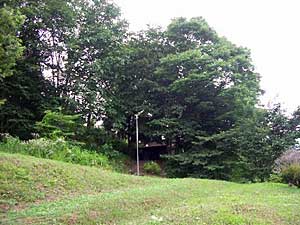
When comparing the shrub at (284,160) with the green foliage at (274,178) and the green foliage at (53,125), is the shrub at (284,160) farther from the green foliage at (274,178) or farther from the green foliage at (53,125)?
the green foliage at (53,125)

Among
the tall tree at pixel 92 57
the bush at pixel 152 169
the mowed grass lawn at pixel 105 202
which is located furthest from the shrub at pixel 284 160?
the tall tree at pixel 92 57

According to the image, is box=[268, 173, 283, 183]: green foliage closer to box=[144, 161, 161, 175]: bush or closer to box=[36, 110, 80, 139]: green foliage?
box=[144, 161, 161, 175]: bush

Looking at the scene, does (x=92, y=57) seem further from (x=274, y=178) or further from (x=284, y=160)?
(x=274, y=178)

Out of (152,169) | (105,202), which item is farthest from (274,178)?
(105,202)

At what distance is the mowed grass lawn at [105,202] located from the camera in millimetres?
6930

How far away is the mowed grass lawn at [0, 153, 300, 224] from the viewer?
6930mm

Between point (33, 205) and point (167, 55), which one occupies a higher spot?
point (167, 55)

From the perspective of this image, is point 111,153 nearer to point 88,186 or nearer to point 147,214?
point 88,186

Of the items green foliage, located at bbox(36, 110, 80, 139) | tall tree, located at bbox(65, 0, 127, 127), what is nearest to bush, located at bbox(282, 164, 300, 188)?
green foliage, located at bbox(36, 110, 80, 139)

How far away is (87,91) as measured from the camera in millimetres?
20391

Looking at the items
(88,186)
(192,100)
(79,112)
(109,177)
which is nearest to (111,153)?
(79,112)

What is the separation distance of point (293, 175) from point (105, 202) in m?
7.85

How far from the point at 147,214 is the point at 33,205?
2.32 meters

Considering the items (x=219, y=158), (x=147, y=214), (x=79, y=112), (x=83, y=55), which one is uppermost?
(x=83, y=55)
